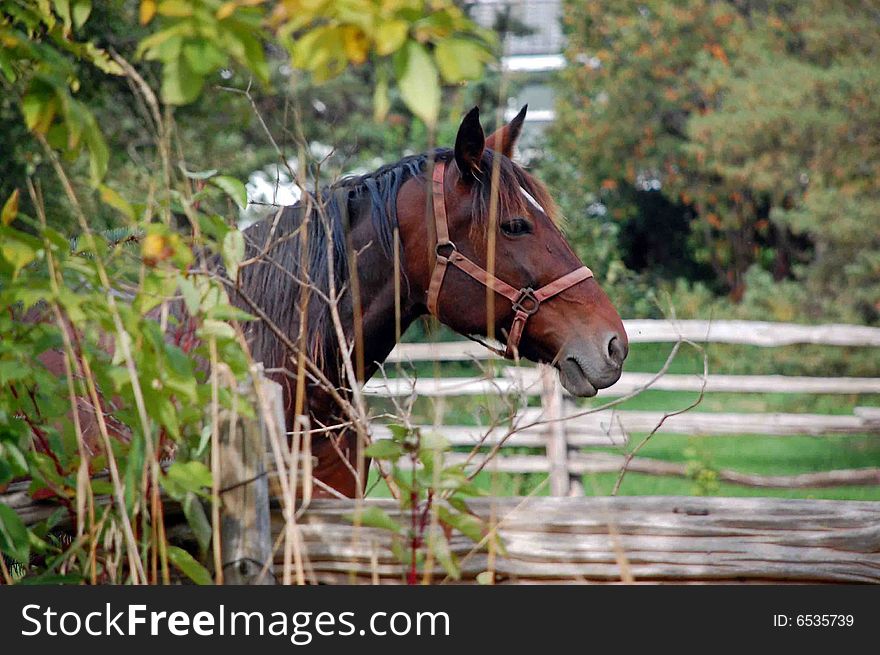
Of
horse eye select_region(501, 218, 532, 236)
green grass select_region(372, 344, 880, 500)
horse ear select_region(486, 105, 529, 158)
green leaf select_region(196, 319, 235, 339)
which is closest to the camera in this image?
green leaf select_region(196, 319, 235, 339)

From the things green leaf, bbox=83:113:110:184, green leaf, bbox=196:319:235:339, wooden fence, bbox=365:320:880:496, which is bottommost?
green leaf, bbox=196:319:235:339

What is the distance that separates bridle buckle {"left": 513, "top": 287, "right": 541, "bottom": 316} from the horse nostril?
25 cm

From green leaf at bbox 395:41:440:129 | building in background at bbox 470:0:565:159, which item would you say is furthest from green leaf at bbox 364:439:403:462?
building in background at bbox 470:0:565:159

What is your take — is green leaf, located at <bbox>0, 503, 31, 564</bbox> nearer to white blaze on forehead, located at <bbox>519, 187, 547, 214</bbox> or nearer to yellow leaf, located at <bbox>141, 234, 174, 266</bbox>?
yellow leaf, located at <bbox>141, 234, 174, 266</bbox>

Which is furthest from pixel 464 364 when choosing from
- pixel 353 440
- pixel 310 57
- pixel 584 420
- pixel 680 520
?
pixel 310 57

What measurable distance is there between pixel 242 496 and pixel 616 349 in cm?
146

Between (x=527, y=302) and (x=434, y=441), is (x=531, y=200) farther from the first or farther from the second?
(x=434, y=441)

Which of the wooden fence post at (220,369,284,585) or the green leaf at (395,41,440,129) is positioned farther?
the wooden fence post at (220,369,284,585)

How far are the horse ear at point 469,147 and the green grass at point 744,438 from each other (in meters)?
4.11

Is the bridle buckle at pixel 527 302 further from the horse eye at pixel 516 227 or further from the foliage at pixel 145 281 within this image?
the foliage at pixel 145 281

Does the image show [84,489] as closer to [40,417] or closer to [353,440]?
[40,417]

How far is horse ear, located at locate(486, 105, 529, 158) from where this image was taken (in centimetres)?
344

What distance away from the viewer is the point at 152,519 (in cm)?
192

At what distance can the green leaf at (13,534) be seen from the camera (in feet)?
6.02
